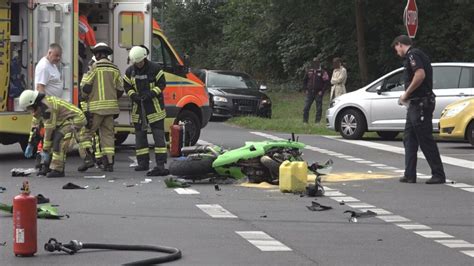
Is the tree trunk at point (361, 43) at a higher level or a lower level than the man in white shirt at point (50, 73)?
higher

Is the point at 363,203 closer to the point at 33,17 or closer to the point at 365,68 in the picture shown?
the point at 33,17

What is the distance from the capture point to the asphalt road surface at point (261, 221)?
7328 mm

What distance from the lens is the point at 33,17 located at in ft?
48.2

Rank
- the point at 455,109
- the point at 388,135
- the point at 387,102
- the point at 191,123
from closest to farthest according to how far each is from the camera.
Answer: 1. the point at 455,109
2. the point at 191,123
3. the point at 387,102
4. the point at 388,135

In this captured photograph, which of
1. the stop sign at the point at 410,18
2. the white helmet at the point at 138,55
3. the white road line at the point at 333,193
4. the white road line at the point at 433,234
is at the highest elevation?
the stop sign at the point at 410,18

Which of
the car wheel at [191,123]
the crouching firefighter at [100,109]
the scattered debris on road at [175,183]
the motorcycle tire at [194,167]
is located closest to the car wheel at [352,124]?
the car wheel at [191,123]

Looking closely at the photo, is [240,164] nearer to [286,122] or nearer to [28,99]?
[28,99]

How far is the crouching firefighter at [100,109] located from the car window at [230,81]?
46.1 ft

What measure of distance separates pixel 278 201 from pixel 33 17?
6.41 m

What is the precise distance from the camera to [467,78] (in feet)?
60.4

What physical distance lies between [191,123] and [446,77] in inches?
218

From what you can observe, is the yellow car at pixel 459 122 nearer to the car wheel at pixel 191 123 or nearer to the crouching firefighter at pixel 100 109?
the car wheel at pixel 191 123

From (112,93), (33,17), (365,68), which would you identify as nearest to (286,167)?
(112,93)

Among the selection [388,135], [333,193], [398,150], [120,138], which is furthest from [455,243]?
[388,135]
